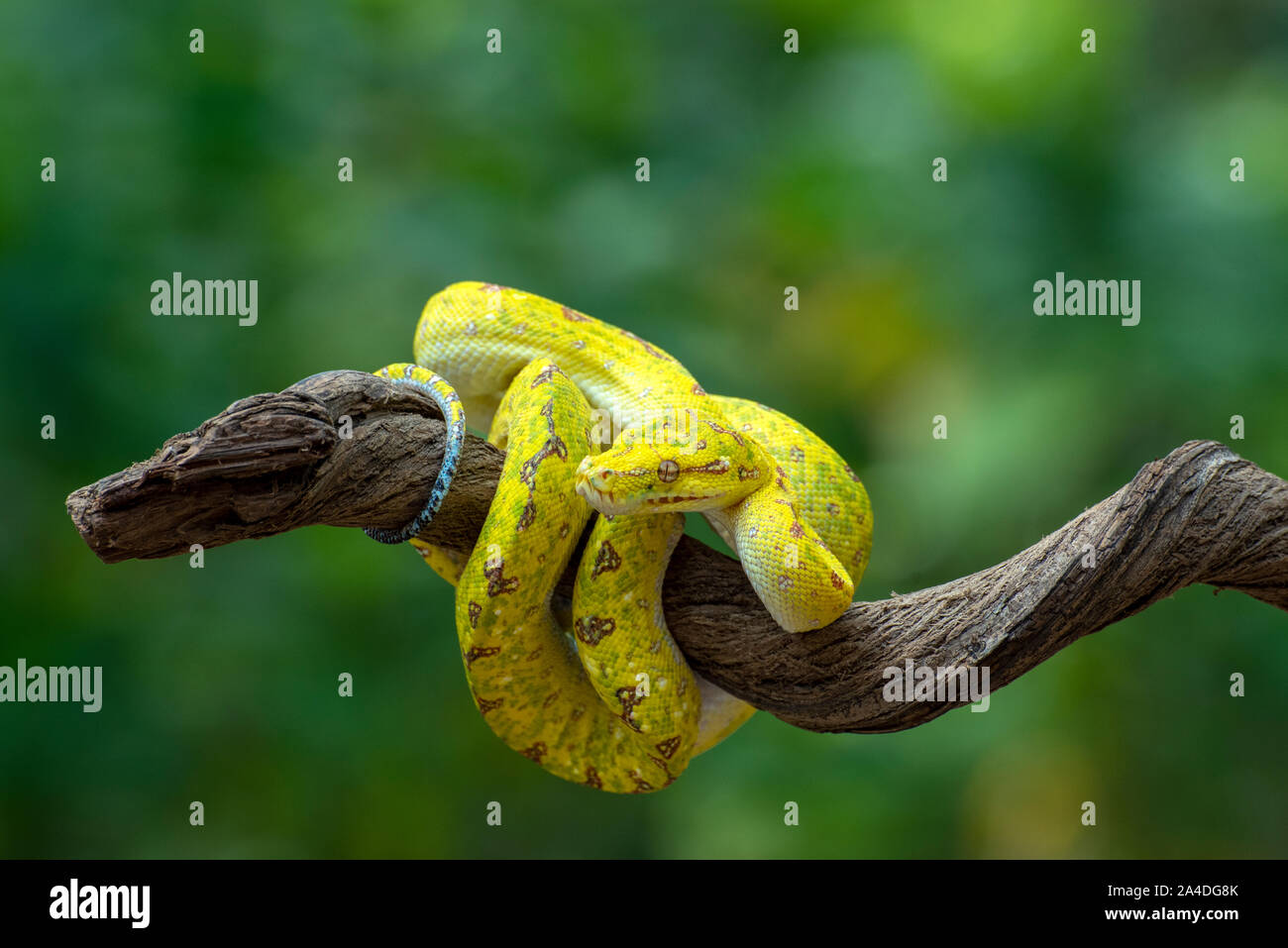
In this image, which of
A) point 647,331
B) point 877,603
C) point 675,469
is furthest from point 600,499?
point 647,331

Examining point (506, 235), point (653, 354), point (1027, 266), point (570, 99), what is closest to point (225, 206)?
point (506, 235)

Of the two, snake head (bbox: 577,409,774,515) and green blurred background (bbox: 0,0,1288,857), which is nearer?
snake head (bbox: 577,409,774,515)

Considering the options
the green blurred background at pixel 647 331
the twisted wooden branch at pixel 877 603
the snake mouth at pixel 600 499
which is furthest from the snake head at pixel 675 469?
the green blurred background at pixel 647 331

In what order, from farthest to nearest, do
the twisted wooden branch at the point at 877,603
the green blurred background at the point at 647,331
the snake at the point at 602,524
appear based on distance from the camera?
the green blurred background at the point at 647,331
the snake at the point at 602,524
the twisted wooden branch at the point at 877,603

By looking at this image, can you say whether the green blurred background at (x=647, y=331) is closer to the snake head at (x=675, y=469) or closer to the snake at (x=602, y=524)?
the snake at (x=602, y=524)

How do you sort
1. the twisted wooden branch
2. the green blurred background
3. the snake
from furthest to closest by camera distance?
the green blurred background
the snake
the twisted wooden branch

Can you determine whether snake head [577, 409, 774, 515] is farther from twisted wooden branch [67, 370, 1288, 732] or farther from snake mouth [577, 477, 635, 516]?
twisted wooden branch [67, 370, 1288, 732]

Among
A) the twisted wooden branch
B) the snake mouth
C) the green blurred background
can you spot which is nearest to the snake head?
the snake mouth
